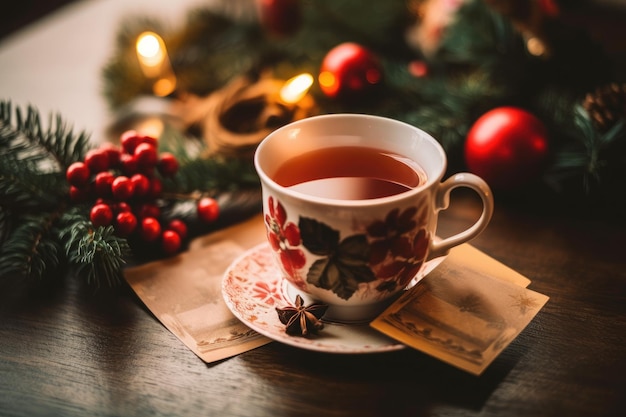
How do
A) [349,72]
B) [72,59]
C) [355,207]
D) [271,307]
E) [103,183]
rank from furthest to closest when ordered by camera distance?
[72,59] → [349,72] → [103,183] → [271,307] → [355,207]

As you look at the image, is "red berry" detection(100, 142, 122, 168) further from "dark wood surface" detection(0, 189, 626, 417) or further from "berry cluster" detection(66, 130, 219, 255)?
"dark wood surface" detection(0, 189, 626, 417)

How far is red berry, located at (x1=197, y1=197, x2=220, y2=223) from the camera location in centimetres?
86

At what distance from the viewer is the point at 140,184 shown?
0.79 meters

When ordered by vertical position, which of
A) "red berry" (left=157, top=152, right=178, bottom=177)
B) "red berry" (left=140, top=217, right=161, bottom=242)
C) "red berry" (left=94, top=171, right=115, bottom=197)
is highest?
"red berry" (left=94, top=171, right=115, bottom=197)

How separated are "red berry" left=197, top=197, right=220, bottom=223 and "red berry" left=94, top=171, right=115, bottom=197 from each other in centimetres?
14

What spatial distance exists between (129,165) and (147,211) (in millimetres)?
71

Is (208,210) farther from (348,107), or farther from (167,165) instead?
(348,107)

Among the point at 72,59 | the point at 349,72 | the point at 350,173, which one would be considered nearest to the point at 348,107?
the point at 349,72

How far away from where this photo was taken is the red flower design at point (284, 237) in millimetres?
611

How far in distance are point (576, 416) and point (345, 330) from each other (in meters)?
0.25

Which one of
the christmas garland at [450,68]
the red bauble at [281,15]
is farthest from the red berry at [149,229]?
the red bauble at [281,15]

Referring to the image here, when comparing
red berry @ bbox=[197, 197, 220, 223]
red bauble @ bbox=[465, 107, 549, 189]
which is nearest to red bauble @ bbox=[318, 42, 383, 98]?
red bauble @ bbox=[465, 107, 549, 189]

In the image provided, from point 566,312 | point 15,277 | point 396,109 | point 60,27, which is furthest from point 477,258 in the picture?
point 60,27

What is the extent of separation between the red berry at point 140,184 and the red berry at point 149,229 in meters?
0.04
